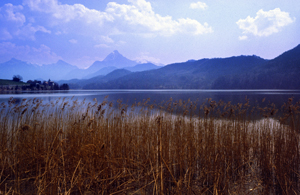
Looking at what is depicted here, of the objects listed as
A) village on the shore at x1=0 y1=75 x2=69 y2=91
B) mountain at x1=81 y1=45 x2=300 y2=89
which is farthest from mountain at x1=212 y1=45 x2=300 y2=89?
village on the shore at x1=0 y1=75 x2=69 y2=91

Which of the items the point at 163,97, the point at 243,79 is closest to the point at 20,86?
the point at 163,97

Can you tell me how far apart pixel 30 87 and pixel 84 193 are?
298 ft

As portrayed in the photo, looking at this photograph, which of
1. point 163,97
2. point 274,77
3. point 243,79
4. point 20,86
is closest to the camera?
point 163,97

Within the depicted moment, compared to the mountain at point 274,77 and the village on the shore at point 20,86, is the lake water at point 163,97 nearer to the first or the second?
the village on the shore at point 20,86

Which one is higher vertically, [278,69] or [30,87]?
[278,69]

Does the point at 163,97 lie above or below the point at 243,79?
below

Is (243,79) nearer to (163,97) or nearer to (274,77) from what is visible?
(274,77)

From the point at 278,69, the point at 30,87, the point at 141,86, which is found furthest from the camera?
the point at 141,86

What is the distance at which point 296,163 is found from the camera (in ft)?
14.2

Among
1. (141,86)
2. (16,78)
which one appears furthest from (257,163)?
(141,86)

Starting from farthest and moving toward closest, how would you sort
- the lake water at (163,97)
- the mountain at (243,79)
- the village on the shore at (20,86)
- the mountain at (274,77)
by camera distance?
the mountain at (243,79) < the mountain at (274,77) < the village on the shore at (20,86) < the lake water at (163,97)

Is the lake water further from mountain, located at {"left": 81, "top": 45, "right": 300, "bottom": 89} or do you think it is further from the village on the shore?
mountain, located at {"left": 81, "top": 45, "right": 300, "bottom": 89}

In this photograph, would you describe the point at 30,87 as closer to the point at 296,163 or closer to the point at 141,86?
the point at 296,163

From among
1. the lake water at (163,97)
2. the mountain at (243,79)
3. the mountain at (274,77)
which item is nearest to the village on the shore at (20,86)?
the lake water at (163,97)
